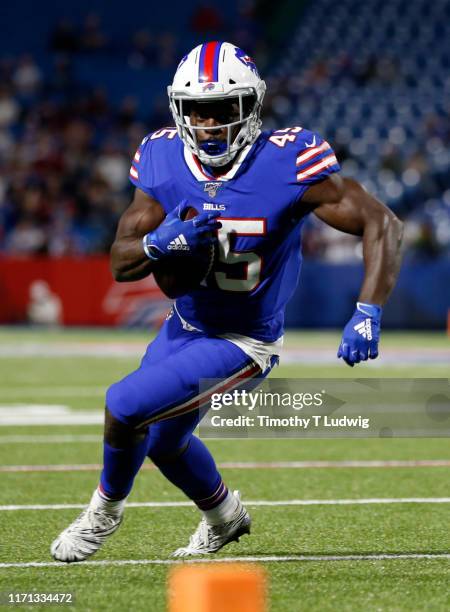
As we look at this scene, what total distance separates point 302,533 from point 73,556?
95cm

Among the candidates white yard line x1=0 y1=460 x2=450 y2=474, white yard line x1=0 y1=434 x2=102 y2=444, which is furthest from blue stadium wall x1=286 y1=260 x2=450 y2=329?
white yard line x1=0 y1=460 x2=450 y2=474

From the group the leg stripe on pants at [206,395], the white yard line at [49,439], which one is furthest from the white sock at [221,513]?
the white yard line at [49,439]

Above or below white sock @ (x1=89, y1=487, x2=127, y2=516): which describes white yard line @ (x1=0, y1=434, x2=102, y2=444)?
below

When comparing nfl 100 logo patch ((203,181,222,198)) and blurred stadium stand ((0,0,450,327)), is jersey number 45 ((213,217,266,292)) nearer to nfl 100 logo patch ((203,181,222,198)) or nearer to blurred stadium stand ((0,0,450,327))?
nfl 100 logo patch ((203,181,222,198))

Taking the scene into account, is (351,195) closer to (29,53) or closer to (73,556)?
(73,556)

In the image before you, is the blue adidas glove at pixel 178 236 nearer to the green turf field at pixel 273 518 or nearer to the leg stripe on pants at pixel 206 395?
the leg stripe on pants at pixel 206 395

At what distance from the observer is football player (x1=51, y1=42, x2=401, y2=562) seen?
3773 mm

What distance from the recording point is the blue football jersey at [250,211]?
391 centimetres

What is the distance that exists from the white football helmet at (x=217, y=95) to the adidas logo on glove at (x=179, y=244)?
15.2 inches

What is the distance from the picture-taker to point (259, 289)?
400 centimetres

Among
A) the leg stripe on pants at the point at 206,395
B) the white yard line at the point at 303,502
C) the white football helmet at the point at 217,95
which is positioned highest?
the white football helmet at the point at 217,95

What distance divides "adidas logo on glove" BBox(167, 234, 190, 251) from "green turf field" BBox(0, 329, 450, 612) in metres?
1.00

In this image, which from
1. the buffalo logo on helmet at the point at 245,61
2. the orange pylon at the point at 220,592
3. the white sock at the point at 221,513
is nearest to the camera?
the orange pylon at the point at 220,592

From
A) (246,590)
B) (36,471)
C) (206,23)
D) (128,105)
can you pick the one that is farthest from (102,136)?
(246,590)
